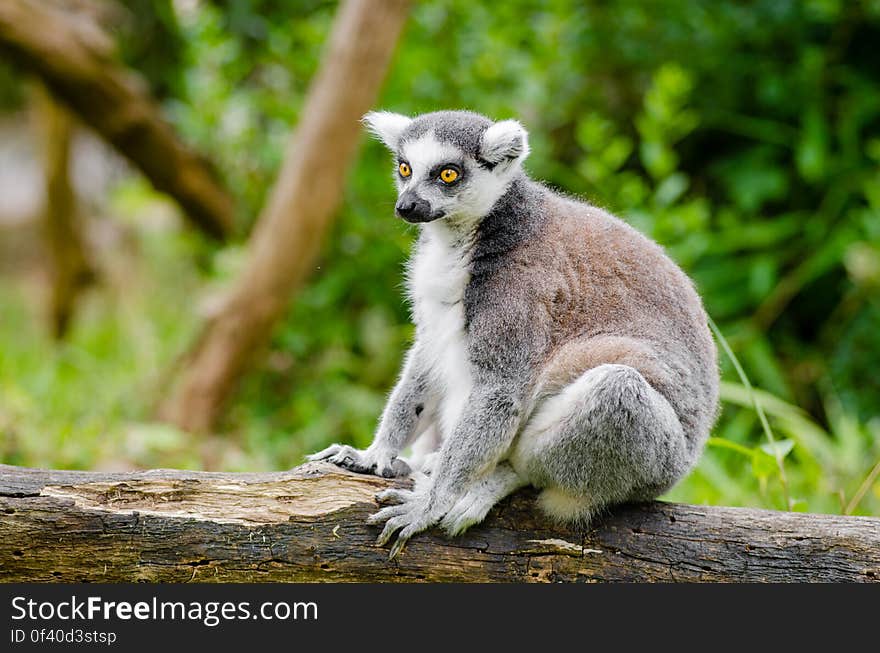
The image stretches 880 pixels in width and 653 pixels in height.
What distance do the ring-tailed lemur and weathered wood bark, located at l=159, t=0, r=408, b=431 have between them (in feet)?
10.2

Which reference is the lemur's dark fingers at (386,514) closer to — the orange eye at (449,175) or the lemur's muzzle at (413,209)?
the lemur's muzzle at (413,209)

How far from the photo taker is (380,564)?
3.46 m

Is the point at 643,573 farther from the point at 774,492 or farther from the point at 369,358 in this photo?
the point at 369,358

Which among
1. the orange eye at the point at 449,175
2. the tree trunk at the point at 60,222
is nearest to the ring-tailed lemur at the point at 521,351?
the orange eye at the point at 449,175

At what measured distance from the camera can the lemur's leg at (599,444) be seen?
11.2 feet

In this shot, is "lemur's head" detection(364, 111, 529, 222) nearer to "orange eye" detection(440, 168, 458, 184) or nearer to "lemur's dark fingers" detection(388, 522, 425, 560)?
"orange eye" detection(440, 168, 458, 184)

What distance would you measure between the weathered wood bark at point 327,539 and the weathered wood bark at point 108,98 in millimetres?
5082

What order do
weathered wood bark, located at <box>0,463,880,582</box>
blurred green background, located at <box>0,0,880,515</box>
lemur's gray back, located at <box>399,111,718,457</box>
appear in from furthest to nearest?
blurred green background, located at <box>0,0,880,515</box>
lemur's gray back, located at <box>399,111,718,457</box>
weathered wood bark, located at <box>0,463,880,582</box>

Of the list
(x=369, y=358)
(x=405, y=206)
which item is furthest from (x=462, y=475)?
(x=369, y=358)

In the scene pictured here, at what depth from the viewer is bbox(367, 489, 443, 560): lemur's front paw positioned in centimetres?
344

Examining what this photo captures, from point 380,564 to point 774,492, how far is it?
3427 millimetres

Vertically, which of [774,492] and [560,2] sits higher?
[560,2]

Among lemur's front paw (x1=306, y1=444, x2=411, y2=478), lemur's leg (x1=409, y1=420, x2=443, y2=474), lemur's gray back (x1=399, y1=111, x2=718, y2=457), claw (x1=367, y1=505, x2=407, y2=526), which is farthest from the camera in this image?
lemur's leg (x1=409, y1=420, x2=443, y2=474)

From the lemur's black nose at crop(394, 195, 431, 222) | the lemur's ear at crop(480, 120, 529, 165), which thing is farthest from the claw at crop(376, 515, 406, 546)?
the lemur's ear at crop(480, 120, 529, 165)
